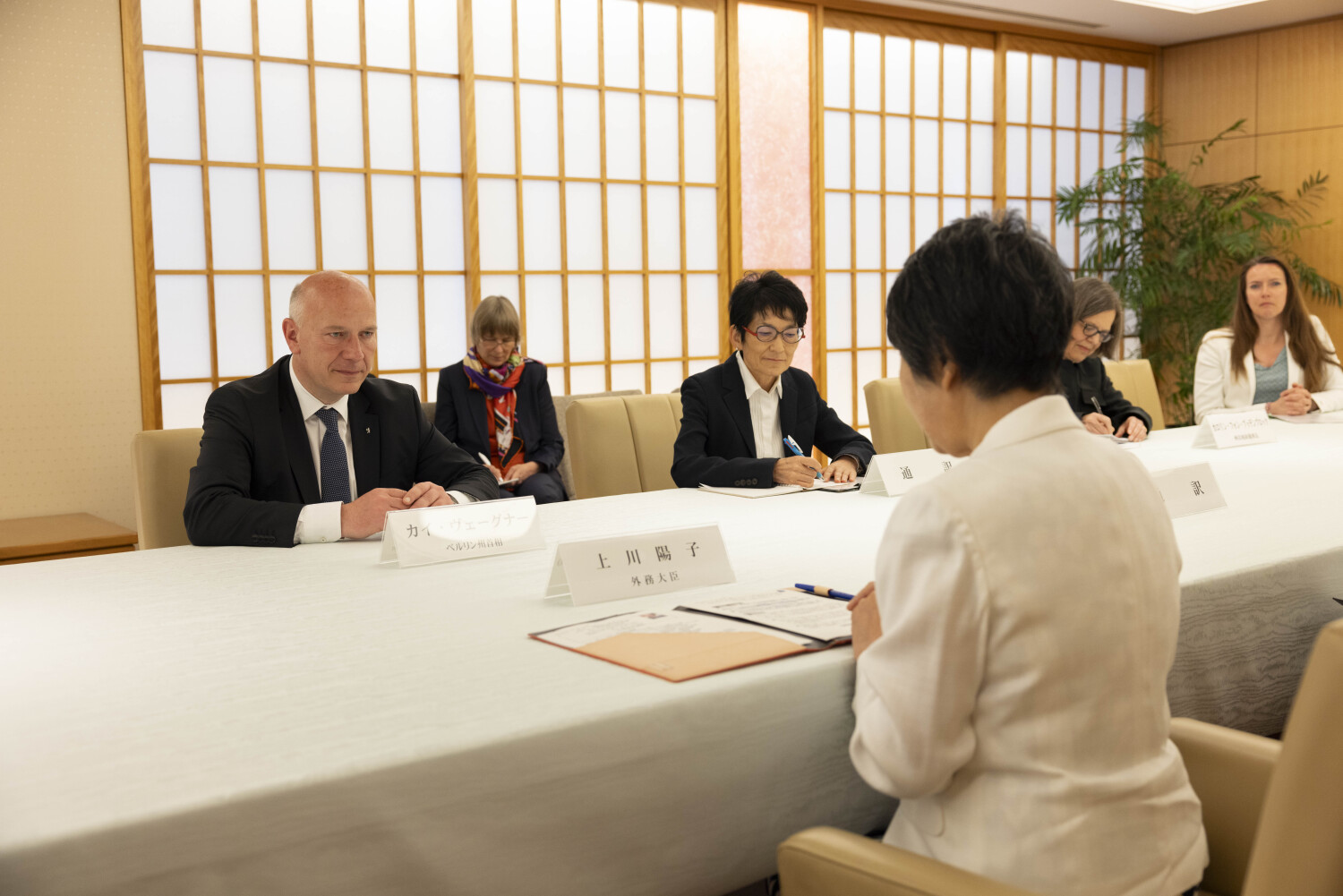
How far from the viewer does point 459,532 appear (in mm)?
1649

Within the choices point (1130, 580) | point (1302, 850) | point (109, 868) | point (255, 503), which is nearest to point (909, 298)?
point (1130, 580)

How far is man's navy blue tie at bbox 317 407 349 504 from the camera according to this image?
206 centimetres

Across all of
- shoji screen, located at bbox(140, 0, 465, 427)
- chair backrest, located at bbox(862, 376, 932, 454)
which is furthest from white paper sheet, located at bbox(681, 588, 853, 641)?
shoji screen, located at bbox(140, 0, 465, 427)

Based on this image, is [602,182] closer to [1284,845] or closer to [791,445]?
[791,445]

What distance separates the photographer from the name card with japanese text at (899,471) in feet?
7.00

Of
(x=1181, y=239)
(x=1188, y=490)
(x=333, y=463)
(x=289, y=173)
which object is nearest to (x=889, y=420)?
(x=1188, y=490)

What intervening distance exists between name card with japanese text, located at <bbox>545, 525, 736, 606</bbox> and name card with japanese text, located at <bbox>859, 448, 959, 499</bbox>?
2.48 ft

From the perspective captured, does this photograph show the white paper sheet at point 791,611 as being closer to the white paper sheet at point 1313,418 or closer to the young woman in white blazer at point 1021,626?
the young woman in white blazer at point 1021,626

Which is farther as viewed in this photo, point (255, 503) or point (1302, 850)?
point (255, 503)

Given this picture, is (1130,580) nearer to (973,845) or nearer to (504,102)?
(973,845)

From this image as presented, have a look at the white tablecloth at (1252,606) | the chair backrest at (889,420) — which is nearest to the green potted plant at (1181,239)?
the chair backrest at (889,420)

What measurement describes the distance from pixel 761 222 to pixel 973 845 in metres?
4.62

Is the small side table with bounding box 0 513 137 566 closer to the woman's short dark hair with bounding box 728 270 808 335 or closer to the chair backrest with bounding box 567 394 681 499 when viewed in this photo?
the chair backrest with bounding box 567 394 681 499

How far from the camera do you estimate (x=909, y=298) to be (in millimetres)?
942
